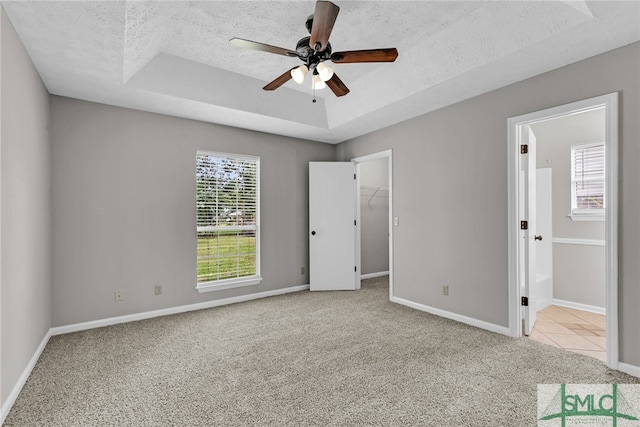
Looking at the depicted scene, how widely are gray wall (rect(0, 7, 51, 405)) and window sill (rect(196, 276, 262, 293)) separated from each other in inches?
61.2

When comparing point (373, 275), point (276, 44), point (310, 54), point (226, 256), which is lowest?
point (373, 275)

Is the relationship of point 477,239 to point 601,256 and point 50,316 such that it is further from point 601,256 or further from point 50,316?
point 50,316

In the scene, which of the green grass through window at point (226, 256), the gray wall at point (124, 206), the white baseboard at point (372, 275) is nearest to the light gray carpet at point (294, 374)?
the gray wall at point (124, 206)

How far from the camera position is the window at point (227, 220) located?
419cm

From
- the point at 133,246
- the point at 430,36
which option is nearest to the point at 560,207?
the point at 430,36

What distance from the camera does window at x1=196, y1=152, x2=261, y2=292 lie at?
165 inches

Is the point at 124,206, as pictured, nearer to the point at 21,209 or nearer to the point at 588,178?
the point at 21,209

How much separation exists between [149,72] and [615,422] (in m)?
4.38

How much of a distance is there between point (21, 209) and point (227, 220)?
7.49 feet

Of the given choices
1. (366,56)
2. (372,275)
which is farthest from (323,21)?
(372,275)

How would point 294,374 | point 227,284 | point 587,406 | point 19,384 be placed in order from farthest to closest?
point 227,284
point 294,374
point 19,384
point 587,406

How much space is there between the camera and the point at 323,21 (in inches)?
79.8

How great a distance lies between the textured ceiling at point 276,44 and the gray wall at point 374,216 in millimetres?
2386

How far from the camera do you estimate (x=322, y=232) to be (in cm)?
506
